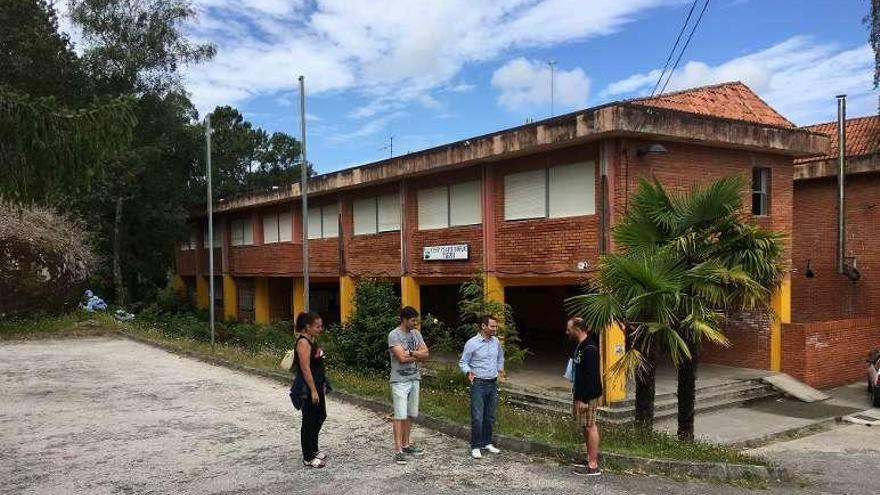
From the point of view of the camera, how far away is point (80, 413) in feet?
33.3

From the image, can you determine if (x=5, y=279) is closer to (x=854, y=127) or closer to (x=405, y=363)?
(x=405, y=363)

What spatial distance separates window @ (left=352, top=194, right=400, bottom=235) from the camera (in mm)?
18578

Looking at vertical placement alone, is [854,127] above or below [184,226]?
above

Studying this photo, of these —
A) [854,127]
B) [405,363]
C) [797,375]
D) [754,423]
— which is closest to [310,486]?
[405,363]

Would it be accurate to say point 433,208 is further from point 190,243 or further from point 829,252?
point 190,243

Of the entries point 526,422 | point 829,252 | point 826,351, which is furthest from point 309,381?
point 829,252

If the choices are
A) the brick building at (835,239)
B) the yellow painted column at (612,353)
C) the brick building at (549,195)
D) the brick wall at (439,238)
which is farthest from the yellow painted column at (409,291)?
the brick building at (835,239)

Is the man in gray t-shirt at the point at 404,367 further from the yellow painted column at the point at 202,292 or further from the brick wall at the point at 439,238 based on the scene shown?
the yellow painted column at the point at 202,292

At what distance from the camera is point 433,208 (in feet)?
56.2

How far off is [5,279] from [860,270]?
2552 cm

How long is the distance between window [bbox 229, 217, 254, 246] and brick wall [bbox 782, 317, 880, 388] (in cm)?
1974

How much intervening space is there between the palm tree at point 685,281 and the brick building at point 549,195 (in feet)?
9.32

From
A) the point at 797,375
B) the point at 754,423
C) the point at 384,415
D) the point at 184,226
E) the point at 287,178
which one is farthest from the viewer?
the point at 287,178

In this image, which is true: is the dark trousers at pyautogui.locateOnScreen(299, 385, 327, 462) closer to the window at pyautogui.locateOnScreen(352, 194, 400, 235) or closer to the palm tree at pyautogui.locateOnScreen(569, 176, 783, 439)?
the palm tree at pyautogui.locateOnScreen(569, 176, 783, 439)
